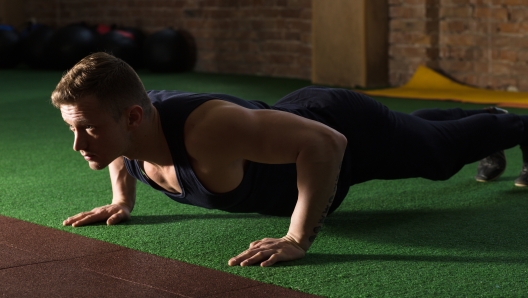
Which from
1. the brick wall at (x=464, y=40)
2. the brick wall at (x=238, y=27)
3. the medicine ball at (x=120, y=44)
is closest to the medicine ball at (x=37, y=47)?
the medicine ball at (x=120, y=44)

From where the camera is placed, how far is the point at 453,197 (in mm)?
2826

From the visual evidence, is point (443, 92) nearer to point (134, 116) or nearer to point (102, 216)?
point (102, 216)

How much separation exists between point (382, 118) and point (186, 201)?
0.67m

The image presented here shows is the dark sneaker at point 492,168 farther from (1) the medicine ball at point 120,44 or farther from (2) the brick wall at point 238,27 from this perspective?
(1) the medicine ball at point 120,44

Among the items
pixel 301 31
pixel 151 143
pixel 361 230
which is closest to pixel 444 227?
pixel 361 230

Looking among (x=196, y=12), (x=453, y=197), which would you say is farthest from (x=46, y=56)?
(x=453, y=197)

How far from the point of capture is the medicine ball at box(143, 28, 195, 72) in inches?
310

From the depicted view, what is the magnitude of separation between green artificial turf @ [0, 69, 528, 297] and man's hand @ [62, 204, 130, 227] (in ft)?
0.11

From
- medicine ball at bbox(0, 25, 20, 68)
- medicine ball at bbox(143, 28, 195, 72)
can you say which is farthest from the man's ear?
medicine ball at bbox(0, 25, 20, 68)

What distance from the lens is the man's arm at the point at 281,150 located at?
1907 millimetres

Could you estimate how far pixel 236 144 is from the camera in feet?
6.25

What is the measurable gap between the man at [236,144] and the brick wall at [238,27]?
492 centimetres

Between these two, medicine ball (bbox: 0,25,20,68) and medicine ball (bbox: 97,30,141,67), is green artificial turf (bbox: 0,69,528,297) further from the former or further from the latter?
medicine ball (bbox: 0,25,20,68)

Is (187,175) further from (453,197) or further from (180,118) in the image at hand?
(453,197)
